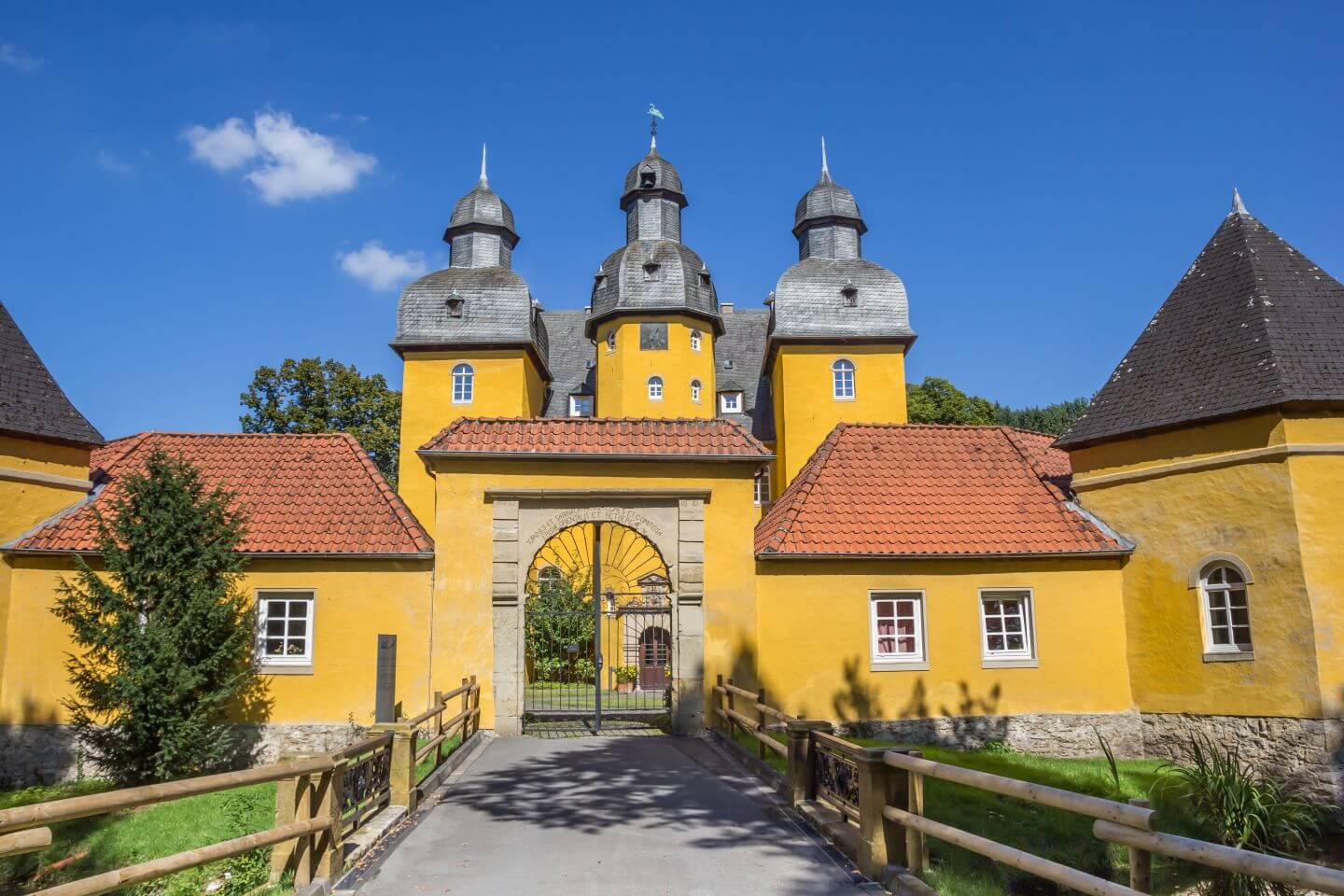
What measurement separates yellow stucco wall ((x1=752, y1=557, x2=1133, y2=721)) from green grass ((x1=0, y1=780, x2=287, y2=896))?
313 inches

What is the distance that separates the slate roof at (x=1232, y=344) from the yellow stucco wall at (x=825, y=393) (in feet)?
39.8

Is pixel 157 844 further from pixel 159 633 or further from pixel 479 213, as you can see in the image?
pixel 479 213

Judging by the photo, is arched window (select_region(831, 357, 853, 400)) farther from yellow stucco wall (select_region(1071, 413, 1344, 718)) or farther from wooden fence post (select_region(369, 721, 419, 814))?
wooden fence post (select_region(369, 721, 419, 814))

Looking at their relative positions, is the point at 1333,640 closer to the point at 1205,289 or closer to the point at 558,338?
the point at 1205,289

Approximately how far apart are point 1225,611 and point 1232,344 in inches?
168

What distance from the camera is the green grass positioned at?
9203 millimetres

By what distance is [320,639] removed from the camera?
50.9 ft

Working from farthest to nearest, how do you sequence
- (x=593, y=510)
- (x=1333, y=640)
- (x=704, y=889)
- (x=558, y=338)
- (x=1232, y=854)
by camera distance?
(x=558, y=338)
(x=593, y=510)
(x=1333, y=640)
(x=704, y=889)
(x=1232, y=854)

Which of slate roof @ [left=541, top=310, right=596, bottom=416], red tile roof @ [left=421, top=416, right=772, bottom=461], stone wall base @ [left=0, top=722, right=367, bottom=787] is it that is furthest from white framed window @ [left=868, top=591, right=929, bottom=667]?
slate roof @ [left=541, top=310, right=596, bottom=416]

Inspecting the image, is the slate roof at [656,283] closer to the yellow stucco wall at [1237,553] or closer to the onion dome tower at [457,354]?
the onion dome tower at [457,354]

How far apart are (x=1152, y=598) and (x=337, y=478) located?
14237mm

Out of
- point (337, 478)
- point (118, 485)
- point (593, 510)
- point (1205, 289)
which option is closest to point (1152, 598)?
point (1205, 289)

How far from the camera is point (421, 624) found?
1556 centimetres

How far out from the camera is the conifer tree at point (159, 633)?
1341 cm
